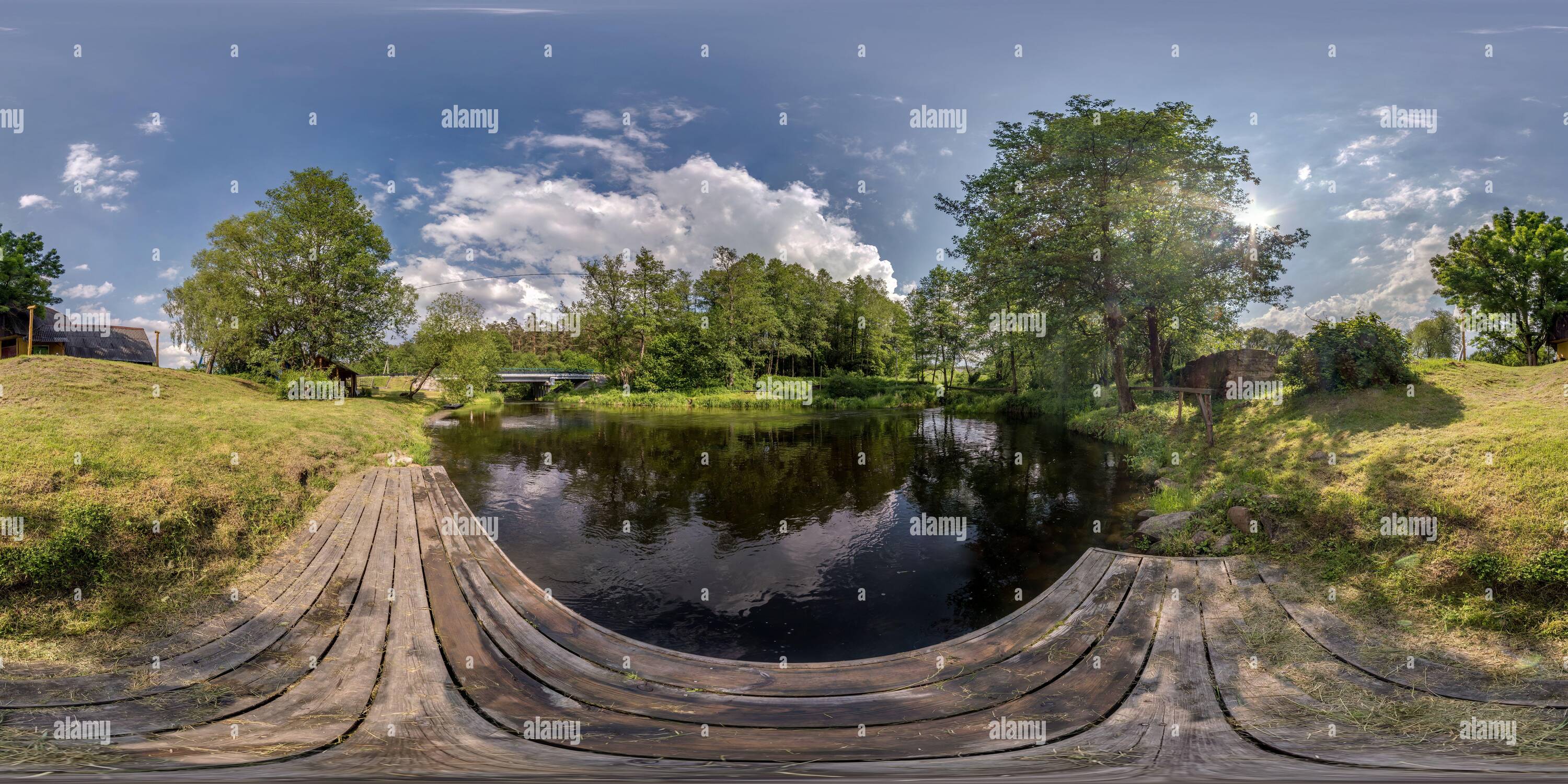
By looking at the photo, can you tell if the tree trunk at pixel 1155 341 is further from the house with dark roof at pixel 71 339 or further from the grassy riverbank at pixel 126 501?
the house with dark roof at pixel 71 339

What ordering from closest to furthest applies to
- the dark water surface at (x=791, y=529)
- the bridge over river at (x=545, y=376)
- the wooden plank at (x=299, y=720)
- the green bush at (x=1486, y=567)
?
the wooden plank at (x=299, y=720) < the green bush at (x=1486, y=567) < the dark water surface at (x=791, y=529) < the bridge over river at (x=545, y=376)

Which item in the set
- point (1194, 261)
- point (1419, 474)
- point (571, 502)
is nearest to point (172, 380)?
point (571, 502)

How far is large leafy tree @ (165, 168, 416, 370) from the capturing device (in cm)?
2933

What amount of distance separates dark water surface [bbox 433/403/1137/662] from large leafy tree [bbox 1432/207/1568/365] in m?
21.0

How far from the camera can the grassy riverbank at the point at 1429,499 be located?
5.80 m

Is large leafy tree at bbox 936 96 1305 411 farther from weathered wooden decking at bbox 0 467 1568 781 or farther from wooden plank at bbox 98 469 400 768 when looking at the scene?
wooden plank at bbox 98 469 400 768

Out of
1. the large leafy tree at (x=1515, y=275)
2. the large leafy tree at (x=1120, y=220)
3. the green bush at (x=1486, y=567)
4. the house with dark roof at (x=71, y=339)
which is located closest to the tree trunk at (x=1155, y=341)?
the large leafy tree at (x=1120, y=220)

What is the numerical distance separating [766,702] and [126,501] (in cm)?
946

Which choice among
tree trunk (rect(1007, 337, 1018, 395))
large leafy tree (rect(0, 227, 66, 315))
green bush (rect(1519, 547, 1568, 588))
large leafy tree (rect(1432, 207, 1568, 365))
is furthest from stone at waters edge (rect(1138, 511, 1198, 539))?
large leafy tree (rect(0, 227, 66, 315))

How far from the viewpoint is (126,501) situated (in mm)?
7441

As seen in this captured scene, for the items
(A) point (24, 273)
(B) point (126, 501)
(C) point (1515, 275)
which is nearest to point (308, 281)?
(A) point (24, 273)

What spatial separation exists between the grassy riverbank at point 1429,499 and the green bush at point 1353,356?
0.50 meters

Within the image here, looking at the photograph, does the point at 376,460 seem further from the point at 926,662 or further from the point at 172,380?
the point at 926,662

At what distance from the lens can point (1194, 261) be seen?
68.6 feet
